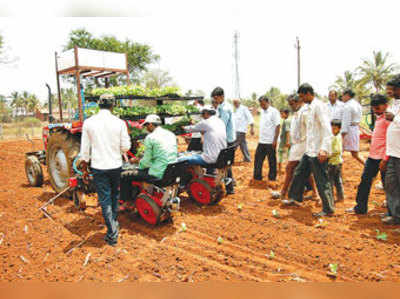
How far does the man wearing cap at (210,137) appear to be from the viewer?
16.0 ft

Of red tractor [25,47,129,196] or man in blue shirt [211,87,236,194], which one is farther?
man in blue shirt [211,87,236,194]

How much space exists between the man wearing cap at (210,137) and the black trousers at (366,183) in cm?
224

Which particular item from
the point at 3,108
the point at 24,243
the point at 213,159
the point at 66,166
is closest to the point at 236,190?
the point at 213,159

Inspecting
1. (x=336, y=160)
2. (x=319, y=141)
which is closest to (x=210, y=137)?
(x=319, y=141)

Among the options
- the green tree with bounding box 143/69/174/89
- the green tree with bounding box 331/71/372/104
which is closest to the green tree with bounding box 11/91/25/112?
the green tree with bounding box 143/69/174/89

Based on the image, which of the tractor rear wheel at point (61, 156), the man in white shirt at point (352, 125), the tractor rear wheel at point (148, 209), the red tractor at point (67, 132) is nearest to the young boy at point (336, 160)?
the man in white shirt at point (352, 125)

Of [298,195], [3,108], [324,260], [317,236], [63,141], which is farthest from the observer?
[3,108]

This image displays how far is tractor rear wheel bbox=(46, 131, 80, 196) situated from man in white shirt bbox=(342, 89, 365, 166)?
18.4 ft

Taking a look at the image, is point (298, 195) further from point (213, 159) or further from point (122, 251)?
point (122, 251)

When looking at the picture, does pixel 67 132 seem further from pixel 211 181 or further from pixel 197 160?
pixel 211 181

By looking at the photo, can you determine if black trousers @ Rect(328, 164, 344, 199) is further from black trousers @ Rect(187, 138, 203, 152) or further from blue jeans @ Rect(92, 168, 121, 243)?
blue jeans @ Rect(92, 168, 121, 243)

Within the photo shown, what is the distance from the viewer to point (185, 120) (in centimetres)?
597

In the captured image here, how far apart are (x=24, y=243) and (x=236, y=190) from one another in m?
3.80

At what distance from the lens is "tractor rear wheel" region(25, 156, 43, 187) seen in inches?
248
